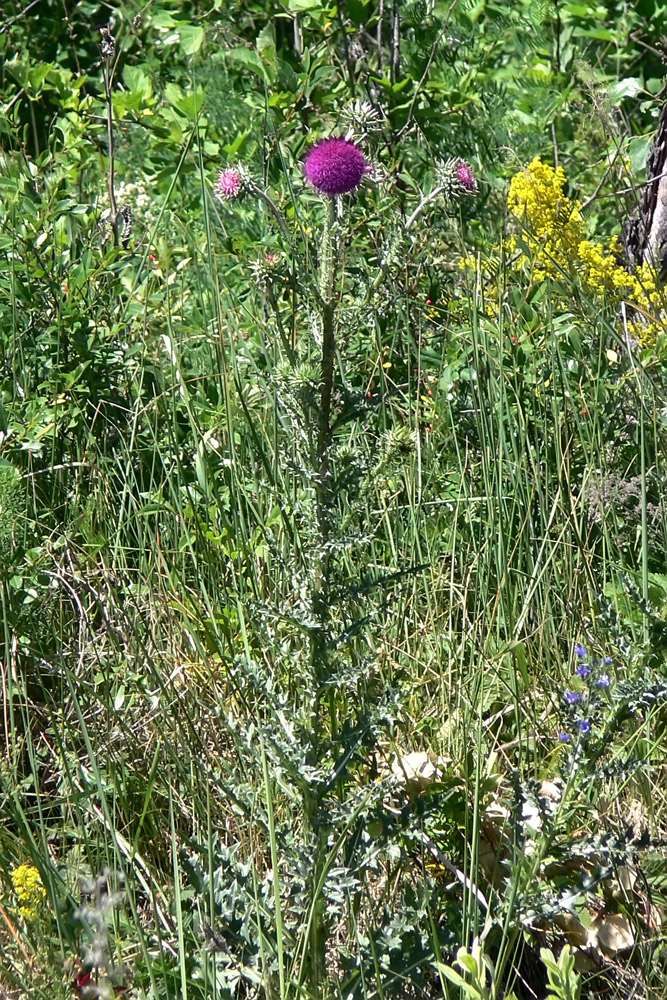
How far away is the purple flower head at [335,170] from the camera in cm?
144

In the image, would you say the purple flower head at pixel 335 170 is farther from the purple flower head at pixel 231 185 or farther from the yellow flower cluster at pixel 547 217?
the yellow flower cluster at pixel 547 217

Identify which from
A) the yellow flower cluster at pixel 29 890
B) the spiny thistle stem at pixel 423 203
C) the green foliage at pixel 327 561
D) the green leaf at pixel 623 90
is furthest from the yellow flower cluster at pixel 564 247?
the yellow flower cluster at pixel 29 890

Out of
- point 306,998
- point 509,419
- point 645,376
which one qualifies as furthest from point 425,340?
point 306,998

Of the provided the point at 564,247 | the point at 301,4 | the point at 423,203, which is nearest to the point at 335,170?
the point at 423,203

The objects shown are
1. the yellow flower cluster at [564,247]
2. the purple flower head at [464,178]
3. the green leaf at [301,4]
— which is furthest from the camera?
the green leaf at [301,4]

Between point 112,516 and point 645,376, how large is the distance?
4.04ft

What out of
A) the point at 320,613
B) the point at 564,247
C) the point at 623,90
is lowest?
the point at 320,613

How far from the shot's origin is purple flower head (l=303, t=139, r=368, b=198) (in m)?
1.44

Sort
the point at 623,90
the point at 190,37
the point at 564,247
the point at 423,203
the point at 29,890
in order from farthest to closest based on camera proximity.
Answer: the point at 623,90, the point at 190,37, the point at 564,247, the point at 29,890, the point at 423,203

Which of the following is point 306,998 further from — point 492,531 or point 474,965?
point 492,531

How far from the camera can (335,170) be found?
144cm

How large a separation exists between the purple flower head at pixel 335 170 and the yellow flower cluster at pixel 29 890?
114 centimetres

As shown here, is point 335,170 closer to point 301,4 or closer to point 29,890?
point 29,890

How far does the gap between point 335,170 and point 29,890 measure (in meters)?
1.20
